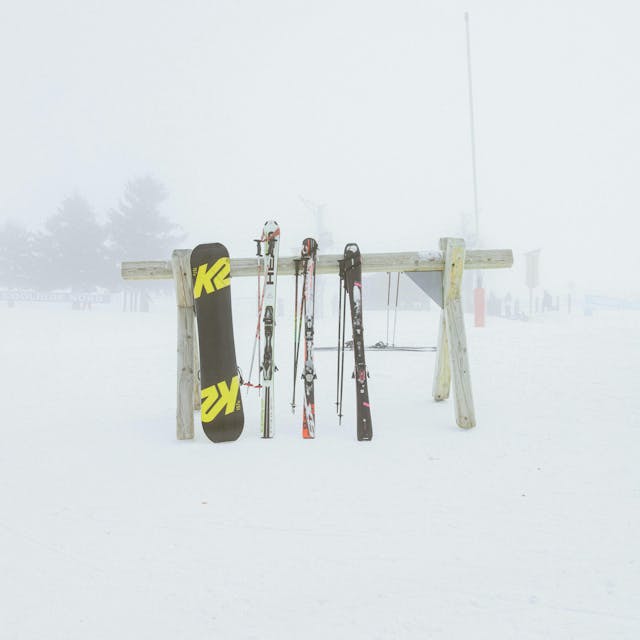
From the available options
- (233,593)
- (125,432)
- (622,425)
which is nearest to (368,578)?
(233,593)

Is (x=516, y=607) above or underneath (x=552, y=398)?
underneath

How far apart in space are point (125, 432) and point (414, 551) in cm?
270

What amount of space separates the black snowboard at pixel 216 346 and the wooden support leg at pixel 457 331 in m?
1.70

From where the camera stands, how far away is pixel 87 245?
92.1 feet

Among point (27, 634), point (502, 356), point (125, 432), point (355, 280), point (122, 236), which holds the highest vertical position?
point (122, 236)

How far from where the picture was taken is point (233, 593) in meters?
1.57

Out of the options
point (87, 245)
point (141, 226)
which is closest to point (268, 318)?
point (87, 245)

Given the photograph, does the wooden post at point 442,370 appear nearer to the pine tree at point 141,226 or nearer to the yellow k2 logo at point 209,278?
the yellow k2 logo at point 209,278

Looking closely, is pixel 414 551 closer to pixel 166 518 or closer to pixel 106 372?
pixel 166 518

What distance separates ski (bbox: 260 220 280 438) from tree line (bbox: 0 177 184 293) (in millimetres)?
26925

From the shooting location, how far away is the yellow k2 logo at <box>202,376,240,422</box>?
3396 millimetres

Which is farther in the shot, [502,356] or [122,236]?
[122,236]

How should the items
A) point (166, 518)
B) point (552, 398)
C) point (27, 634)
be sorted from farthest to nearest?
1. point (552, 398)
2. point (166, 518)
3. point (27, 634)

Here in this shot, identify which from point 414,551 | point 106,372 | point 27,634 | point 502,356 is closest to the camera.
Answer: point 27,634
